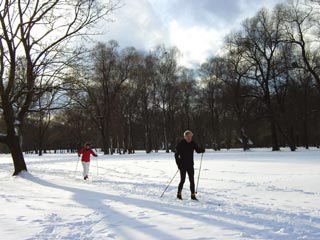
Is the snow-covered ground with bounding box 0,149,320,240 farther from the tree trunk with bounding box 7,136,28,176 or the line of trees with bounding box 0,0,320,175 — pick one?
the line of trees with bounding box 0,0,320,175

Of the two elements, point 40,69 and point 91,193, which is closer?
point 91,193

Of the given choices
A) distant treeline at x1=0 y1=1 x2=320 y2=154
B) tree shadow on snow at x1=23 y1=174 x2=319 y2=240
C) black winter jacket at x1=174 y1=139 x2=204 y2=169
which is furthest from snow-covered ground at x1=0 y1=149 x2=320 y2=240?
distant treeline at x1=0 y1=1 x2=320 y2=154

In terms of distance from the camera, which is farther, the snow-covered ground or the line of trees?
the line of trees

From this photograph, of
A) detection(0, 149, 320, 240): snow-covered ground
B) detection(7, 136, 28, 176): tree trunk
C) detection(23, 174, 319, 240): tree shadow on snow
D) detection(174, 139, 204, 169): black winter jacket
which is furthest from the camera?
detection(7, 136, 28, 176): tree trunk

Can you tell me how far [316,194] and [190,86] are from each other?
153ft

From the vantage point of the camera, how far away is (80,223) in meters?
7.98

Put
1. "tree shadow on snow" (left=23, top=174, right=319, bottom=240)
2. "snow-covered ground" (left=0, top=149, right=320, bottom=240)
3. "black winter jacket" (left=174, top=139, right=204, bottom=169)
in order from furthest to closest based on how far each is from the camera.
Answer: "black winter jacket" (left=174, top=139, right=204, bottom=169) → "snow-covered ground" (left=0, top=149, right=320, bottom=240) → "tree shadow on snow" (left=23, top=174, right=319, bottom=240)

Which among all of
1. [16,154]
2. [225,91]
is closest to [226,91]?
[225,91]

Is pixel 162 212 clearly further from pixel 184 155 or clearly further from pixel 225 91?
pixel 225 91

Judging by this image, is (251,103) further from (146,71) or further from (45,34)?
(45,34)

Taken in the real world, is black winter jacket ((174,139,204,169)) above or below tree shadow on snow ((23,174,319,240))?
above

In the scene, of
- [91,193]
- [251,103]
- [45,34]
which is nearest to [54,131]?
[251,103]

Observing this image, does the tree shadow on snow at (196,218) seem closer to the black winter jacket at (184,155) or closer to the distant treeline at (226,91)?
the black winter jacket at (184,155)

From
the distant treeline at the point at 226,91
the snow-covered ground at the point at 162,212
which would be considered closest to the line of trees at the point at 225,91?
the distant treeline at the point at 226,91
